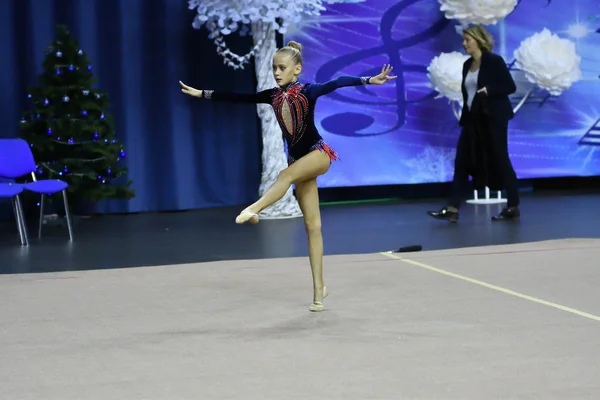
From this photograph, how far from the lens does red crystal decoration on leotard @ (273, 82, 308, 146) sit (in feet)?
14.1

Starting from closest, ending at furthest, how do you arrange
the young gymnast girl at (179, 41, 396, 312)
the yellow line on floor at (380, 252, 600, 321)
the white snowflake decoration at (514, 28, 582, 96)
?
the yellow line on floor at (380, 252, 600, 321) → the young gymnast girl at (179, 41, 396, 312) → the white snowflake decoration at (514, 28, 582, 96)

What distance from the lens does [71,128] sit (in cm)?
847

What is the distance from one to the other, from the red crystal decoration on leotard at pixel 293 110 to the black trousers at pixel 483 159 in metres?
3.62

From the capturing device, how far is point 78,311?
4.40 meters

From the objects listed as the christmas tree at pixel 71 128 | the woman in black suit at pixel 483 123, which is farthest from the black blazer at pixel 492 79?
the christmas tree at pixel 71 128

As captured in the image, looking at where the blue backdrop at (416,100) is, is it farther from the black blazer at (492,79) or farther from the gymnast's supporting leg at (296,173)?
the gymnast's supporting leg at (296,173)

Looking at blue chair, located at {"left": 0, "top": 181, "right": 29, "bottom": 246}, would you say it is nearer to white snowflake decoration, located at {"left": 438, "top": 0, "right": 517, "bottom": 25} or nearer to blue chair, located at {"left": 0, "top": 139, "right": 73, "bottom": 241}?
blue chair, located at {"left": 0, "top": 139, "right": 73, "bottom": 241}

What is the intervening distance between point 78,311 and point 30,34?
563 cm

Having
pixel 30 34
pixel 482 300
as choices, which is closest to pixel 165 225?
pixel 30 34

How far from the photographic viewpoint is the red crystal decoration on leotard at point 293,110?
14.1 ft

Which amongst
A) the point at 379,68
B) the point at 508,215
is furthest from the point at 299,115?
the point at 379,68

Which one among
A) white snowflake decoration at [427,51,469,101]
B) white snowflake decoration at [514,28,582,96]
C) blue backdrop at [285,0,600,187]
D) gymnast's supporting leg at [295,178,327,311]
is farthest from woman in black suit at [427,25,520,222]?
gymnast's supporting leg at [295,178,327,311]

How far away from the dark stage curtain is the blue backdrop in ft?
2.85

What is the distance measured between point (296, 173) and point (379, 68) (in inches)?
230
